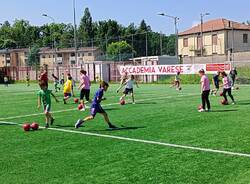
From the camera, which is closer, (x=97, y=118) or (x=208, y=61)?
(x=97, y=118)

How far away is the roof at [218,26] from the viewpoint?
7850 cm

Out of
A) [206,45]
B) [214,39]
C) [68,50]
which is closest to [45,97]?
[214,39]

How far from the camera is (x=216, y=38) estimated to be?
258ft

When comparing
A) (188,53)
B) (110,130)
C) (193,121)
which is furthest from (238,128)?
(188,53)

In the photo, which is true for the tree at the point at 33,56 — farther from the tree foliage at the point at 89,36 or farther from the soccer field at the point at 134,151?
the soccer field at the point at 134,151

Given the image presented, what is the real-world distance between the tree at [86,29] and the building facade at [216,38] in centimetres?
4034

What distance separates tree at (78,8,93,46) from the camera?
119m

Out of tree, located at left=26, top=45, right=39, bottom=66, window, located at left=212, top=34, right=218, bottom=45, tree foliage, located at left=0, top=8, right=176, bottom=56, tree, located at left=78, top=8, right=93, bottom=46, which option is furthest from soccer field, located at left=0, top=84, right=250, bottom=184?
tree, located at left=78, top=8, right=93, bottom=46

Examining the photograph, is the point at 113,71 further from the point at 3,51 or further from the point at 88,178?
the point at 3,51

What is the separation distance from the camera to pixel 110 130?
13508 millimetres

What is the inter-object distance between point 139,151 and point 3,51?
119107 mm

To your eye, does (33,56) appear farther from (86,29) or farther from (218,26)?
(218,26)

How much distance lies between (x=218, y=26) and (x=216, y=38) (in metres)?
2.42

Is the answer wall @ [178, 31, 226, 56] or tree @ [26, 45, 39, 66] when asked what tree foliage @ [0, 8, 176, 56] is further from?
wall @ [178, 31, 226, 56]
